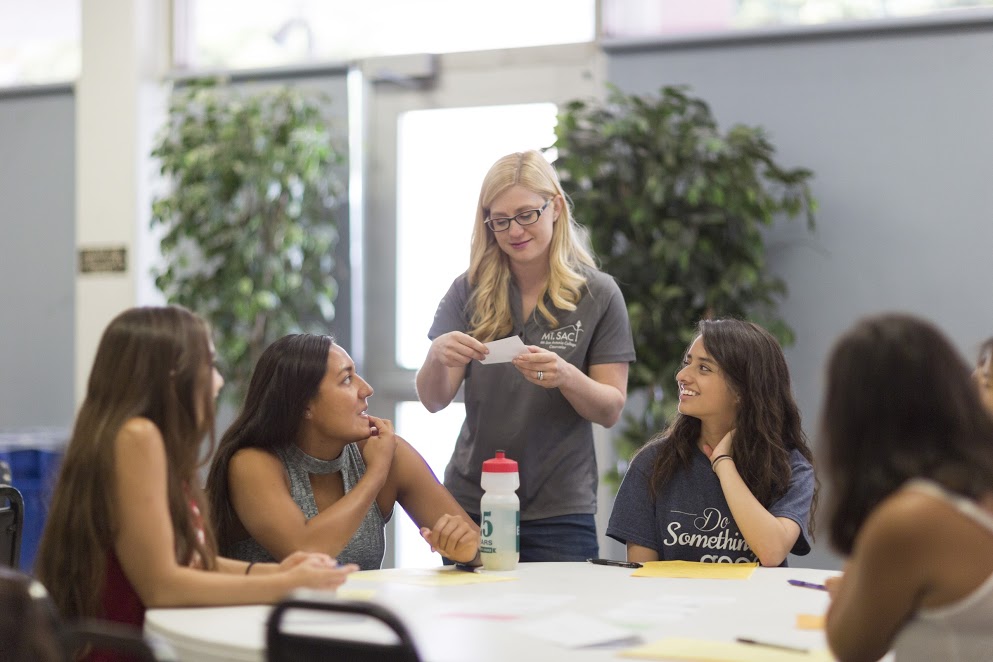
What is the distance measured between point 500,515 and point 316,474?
1.37 ft

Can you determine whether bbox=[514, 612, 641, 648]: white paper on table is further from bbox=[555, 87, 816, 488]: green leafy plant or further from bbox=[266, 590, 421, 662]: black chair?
bbox=[555, 87, 816, 488]: green leafy plant

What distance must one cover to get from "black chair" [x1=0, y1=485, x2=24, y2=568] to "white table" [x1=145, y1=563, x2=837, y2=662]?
735 millimetres

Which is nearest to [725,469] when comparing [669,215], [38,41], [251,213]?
[669,215]

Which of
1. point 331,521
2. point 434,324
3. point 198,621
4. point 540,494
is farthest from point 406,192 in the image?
point 198,621

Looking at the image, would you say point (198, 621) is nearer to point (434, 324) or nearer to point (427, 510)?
point (427, 510)

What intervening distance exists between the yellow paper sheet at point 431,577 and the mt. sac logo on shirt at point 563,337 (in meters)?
0.67

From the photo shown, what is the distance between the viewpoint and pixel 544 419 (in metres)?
2.63

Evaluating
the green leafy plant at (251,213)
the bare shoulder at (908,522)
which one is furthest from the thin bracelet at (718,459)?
the green leafy plant at (251,213)

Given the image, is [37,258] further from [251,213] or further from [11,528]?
[11,528]

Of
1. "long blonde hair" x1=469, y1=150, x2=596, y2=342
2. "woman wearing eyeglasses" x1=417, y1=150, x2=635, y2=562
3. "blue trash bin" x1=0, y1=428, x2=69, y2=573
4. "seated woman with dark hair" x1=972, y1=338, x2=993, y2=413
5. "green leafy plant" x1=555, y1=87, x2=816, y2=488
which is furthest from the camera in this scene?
"blue trash bin" x1=0, y1=428, x2=69, y2=573

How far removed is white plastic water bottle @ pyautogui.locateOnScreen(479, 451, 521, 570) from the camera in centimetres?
217

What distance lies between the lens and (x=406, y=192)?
4.94 m

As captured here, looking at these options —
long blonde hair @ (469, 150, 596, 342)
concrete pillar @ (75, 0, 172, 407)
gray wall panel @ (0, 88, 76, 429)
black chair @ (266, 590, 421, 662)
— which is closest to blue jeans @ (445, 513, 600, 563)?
long blonde hair @ (469, 150, 596, 342)

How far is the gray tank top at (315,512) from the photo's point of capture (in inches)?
86.7
